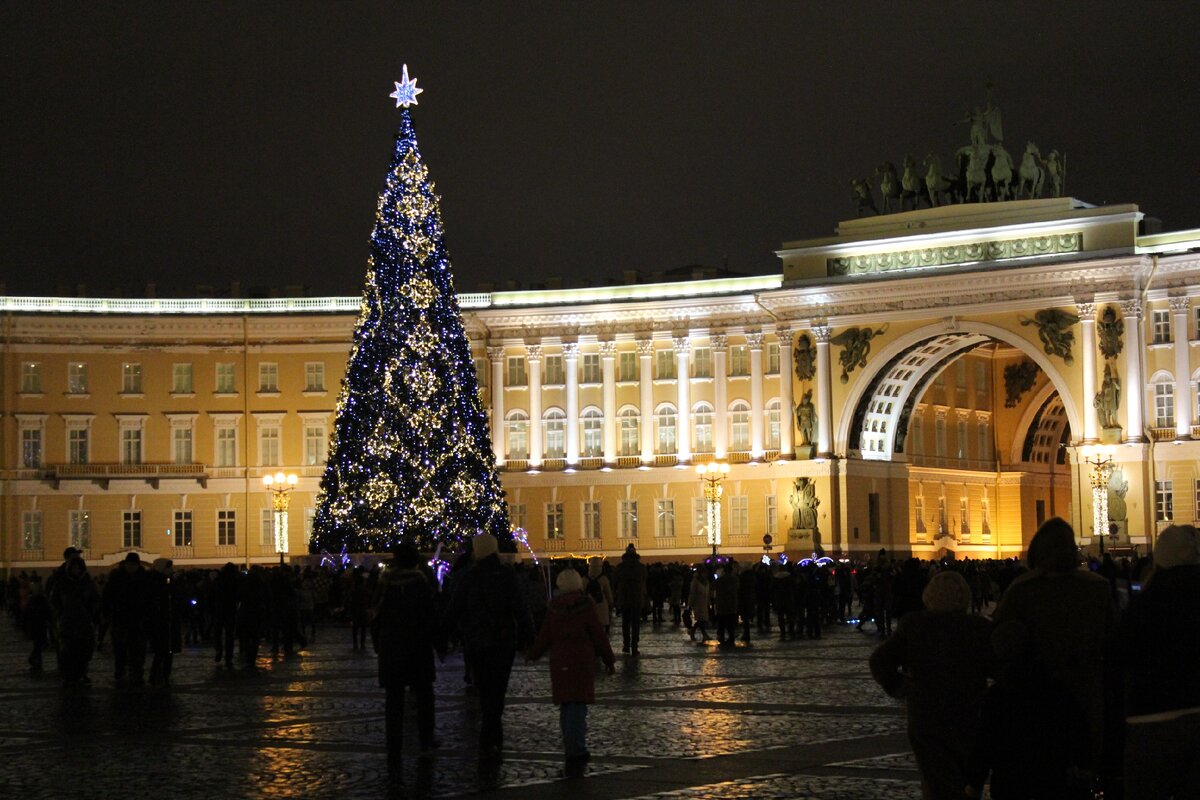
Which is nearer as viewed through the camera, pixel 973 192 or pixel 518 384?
pixel 973 192

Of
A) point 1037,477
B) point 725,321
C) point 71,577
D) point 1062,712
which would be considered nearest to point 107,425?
point 725,321

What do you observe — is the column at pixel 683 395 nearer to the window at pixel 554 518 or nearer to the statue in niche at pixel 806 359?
the statue in niche at pixel 806 359

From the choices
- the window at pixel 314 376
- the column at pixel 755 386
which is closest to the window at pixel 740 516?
the column at pixel 755 386

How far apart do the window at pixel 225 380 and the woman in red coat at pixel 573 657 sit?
56945 millimetres

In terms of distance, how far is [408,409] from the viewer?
4578 centimetres

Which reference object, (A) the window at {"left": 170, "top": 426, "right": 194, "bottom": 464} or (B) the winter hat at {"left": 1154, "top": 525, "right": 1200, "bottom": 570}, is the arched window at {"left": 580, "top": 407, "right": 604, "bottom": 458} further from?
(B) the winter hat at {"left": 1154, "top": 525, "right": 1200, "bottom": 570}

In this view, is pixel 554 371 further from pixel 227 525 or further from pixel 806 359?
pixel 227 525

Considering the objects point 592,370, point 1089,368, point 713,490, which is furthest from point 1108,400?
point 592,370

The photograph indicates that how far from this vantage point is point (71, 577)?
2356 cm

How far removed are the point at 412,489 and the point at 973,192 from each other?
25.3 m

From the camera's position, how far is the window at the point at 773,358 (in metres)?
66.5

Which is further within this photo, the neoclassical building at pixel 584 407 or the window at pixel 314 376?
the window at pixel 314 376

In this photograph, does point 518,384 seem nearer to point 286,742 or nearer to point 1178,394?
point 1178,394

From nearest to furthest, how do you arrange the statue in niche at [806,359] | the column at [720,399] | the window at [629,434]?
the statue in niche at [806,359] < the column at [720,399] < the window at [629,434]
